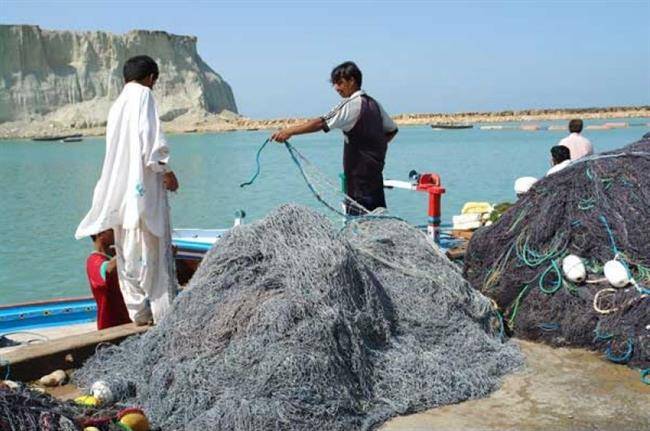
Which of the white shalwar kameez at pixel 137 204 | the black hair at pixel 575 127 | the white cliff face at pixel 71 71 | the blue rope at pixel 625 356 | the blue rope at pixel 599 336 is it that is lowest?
the blue rope at pixel 625 356

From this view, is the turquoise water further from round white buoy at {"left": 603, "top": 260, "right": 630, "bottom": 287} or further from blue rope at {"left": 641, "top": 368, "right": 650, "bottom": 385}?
blue rope at {"left": 641, "top": 368, "right": 650, "bottom": 385}

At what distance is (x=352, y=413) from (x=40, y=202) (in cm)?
2451

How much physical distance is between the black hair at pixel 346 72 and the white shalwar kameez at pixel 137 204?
1.49 m

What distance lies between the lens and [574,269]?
5.42 m

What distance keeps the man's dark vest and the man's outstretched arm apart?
0.35m

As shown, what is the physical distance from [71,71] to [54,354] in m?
83.3

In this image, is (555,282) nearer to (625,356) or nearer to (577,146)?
(625,356)

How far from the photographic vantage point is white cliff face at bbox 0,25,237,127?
260ft

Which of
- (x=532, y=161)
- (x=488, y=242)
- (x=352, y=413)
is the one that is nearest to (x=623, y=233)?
(x=488, y=242)

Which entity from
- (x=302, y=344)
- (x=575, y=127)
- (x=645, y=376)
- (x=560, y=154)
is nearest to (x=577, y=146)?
(x=575, y=127)

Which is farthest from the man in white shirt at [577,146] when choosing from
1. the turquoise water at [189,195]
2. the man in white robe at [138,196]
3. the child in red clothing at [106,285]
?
the child in red clothing at [106,285]

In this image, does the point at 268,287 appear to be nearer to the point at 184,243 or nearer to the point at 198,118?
the point at 184,243

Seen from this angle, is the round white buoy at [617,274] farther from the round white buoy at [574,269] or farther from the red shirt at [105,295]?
the red shirt at [105,295]

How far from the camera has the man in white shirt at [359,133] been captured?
234 inches
